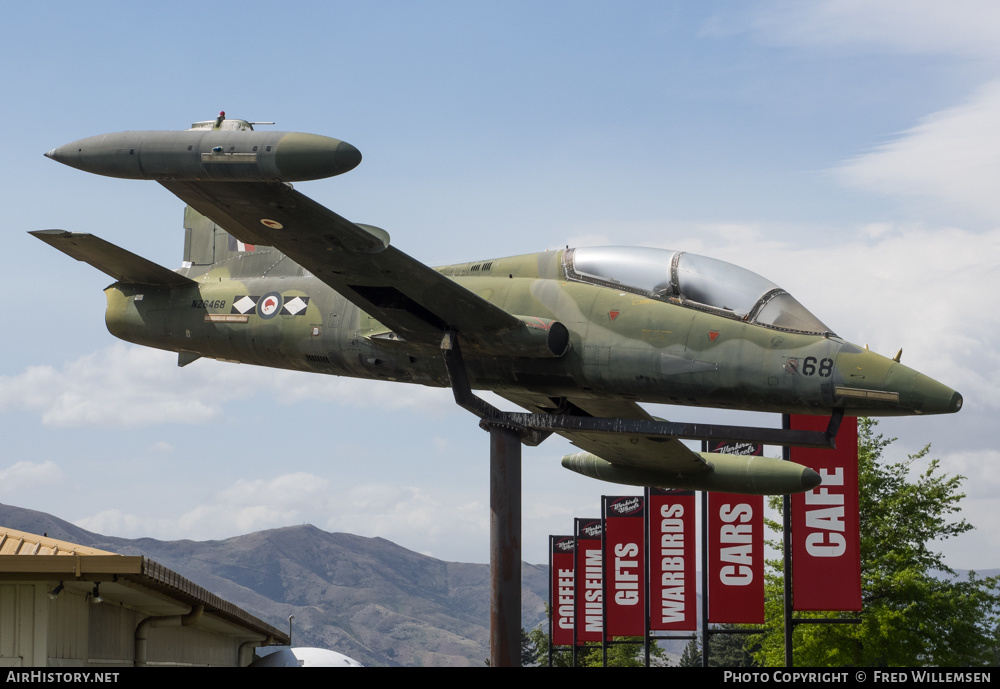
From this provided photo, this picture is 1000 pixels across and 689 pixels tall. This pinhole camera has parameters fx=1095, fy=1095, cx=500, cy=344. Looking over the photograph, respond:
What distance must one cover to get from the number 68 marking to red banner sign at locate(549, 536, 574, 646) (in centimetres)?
3836

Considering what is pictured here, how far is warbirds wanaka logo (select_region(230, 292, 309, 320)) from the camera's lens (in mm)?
17281

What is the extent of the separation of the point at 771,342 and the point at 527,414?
3407mm

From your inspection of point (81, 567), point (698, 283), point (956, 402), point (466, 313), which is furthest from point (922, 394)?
point (81, 567)

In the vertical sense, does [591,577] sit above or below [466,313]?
below

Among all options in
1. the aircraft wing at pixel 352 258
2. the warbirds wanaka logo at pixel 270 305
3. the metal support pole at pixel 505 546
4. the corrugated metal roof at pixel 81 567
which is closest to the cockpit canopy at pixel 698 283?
the aircraft wing at pixel 352 258

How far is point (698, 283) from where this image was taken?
14.7 metres

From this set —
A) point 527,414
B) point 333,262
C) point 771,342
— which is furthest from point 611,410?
point 333,262

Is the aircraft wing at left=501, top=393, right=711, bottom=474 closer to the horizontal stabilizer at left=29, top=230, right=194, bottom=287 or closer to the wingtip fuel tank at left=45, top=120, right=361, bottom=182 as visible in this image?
the wingtip fuel tank at left=45, top=120, right=361, bottom=182

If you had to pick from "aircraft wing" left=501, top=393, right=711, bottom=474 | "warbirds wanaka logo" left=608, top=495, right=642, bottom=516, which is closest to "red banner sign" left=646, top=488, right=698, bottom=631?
"warbirds wanaka logo" left=608, top=495, right=642, bottom=516

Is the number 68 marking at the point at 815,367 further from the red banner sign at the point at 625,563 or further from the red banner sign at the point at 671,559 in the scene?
the red banner sign at the point at 625,563

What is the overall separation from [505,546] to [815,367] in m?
4.68

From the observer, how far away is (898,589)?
39.0 meters

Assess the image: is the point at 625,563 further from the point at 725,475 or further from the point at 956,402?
the point at 956,402
